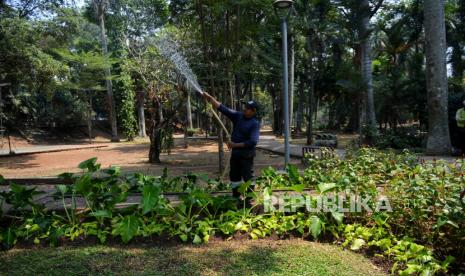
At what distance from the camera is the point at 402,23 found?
21391mm

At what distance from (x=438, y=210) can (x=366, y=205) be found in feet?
2.59

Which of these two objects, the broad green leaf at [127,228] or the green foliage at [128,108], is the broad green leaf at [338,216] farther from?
the green foliage at [128,108]

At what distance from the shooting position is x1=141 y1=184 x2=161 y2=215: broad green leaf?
4.02m

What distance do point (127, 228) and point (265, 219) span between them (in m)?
1.54

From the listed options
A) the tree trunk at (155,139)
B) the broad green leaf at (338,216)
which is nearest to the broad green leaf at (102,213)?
the broad green leaf at (338,216)

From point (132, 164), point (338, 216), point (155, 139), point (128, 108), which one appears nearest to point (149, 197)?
point (338, 216)

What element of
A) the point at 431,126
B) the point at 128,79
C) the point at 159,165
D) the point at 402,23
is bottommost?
the point at 159,165

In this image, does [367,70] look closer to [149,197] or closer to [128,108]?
[149,197]

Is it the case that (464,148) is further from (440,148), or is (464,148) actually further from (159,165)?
(159,165)

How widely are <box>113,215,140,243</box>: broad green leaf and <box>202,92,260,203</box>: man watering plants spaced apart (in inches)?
53.5

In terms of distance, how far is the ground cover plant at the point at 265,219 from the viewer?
3650 mm

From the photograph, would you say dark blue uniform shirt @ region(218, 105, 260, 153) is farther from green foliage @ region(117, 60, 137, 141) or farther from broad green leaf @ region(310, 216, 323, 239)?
green foliage @ region(117, 60, 137, 141)

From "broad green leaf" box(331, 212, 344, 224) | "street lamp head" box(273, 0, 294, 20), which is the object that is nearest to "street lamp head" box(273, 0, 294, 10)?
"street lamp head" box(273, 0, 294, 20)

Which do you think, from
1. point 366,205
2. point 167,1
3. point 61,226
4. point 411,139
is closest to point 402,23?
point 411,139
